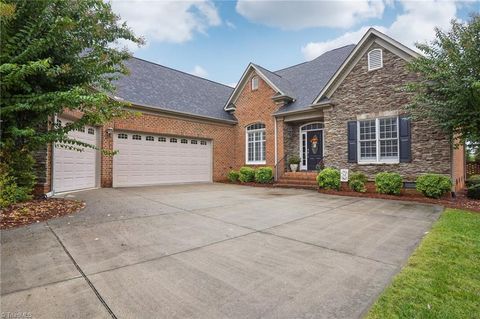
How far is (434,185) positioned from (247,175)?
882cm

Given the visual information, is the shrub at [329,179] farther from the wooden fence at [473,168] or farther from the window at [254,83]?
the wooden fence at [473,168]

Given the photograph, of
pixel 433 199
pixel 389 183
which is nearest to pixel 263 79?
pixel 389 183

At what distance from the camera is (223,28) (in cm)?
1495

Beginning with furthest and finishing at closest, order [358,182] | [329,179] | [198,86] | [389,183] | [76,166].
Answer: [198,86], [329,179], [358,182], [389,183], [76,166]

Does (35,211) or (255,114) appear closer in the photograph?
(35,211)

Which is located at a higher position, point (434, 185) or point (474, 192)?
point (434, 185)

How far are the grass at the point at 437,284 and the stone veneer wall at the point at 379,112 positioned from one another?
6.05 metres

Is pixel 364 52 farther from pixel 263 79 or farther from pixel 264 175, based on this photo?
→ pixel 264 175

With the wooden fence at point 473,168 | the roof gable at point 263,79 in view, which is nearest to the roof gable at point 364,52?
the roof gable at point 263,79

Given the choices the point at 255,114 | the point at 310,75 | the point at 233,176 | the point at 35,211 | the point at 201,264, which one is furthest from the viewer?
the point at 310,75

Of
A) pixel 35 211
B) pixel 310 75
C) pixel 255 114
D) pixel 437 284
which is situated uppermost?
pixel 310 75

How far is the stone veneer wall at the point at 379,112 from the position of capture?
32.9ft

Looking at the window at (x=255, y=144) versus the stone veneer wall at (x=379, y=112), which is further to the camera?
the window at (x=255, y=144)

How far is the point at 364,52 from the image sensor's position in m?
11.7
